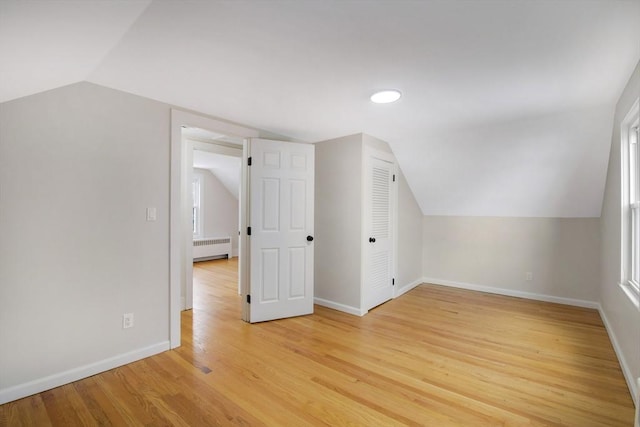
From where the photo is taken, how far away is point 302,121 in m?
3.13

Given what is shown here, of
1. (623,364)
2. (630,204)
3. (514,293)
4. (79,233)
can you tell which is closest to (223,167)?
(79,233)

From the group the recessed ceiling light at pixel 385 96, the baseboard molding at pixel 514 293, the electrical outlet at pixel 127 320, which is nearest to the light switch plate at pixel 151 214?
the electrical outlet at pixel 127 320

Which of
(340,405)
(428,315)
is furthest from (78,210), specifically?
(428,315)

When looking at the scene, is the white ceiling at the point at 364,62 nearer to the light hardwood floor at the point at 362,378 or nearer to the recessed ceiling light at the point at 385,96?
the recessed ceiling light at the point at 385,96

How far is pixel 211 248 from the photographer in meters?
7.36

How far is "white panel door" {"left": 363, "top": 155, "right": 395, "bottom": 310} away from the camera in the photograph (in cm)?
370

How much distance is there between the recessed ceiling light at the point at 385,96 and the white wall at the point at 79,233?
1804 millimetres

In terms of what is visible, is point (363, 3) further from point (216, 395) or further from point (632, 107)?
point (216, 395)

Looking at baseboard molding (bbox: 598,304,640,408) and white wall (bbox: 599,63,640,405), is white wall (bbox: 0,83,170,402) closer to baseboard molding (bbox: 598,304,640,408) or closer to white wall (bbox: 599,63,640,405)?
baseboard molding (bbox: 598,304,640,408)

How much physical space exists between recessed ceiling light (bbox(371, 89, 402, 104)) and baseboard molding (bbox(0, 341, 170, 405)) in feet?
9.05

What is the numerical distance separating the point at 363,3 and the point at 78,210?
2315 mm

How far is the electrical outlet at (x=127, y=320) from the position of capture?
2.42 meters

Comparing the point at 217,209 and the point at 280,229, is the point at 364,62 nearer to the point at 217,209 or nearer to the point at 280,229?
the point at 280,229

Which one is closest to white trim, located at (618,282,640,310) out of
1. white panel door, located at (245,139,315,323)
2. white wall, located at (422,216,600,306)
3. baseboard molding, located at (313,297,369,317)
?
white wall, located at (422,216,600,306)
